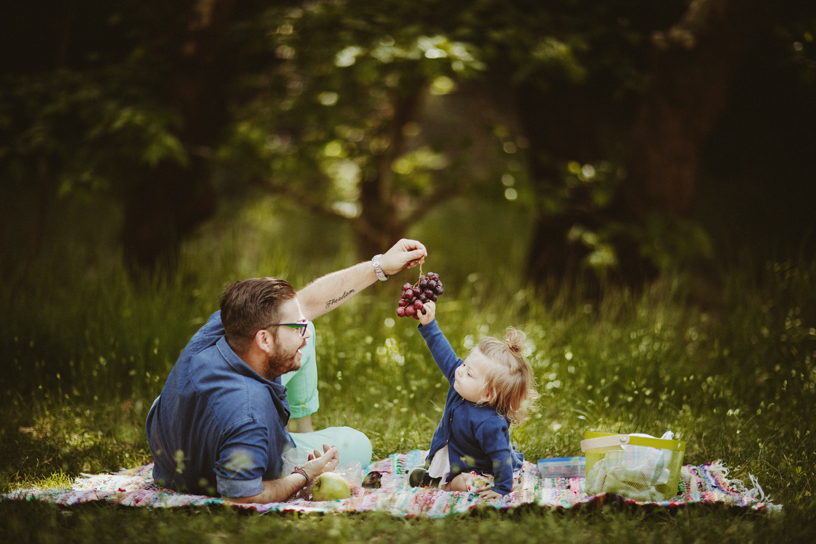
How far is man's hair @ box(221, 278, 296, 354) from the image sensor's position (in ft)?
8.57

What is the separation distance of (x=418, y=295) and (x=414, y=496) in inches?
35.9

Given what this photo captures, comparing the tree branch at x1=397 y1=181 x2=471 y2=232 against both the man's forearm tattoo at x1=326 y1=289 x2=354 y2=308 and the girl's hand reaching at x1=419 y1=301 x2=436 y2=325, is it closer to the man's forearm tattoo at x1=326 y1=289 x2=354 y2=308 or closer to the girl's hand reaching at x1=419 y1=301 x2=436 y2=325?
the man's forearm tattoo at x1=326 y1=289 x2=354 y2=308

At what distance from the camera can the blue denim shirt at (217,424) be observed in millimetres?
2428

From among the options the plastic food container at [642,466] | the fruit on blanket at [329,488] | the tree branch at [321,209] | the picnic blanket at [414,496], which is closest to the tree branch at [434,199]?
the tree branch at [321,209]

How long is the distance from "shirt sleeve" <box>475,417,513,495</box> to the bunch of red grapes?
60 cm

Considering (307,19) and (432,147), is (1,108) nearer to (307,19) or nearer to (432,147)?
(307,19)

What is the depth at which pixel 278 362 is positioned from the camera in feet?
8.75

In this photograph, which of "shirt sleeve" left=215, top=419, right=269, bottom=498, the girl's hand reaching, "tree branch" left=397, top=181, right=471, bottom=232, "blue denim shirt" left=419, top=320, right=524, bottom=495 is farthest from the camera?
"tree branch" left=397, top=181, right=471, bottom=232

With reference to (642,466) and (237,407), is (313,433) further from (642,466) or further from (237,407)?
(642,466)

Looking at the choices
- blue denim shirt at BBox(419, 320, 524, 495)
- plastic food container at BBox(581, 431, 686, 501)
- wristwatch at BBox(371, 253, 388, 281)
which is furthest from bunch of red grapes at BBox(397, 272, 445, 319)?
plastic food container at BBox(581, 431, 686, 501)

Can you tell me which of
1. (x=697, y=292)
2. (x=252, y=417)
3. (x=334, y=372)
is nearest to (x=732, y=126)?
(x=697, y=292)

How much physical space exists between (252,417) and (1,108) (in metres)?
3.89

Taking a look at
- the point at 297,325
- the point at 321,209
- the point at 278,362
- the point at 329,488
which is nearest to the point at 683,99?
the point at 321,209

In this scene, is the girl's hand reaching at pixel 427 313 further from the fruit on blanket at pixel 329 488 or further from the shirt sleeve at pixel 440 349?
the fruit on blanket at pixel 329 488
